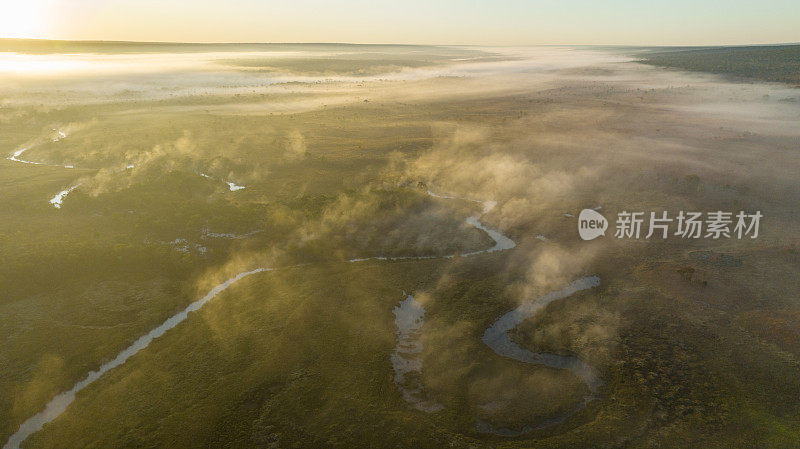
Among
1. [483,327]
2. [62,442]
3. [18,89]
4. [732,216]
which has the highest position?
[18,89]

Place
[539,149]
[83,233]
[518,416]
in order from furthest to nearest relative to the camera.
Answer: [539,149] → [83,233] → [518,416]

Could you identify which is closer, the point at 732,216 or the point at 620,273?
the point at 620,273

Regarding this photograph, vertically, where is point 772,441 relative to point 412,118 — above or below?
below

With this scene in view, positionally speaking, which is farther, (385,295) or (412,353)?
(385,295)

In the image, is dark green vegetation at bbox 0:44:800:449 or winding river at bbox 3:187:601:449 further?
winding river at bbox 3:187:601:449

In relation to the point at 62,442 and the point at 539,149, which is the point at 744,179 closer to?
the point at 539,149

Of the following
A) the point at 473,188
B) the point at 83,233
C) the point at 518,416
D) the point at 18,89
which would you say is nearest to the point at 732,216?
the point at 473,188

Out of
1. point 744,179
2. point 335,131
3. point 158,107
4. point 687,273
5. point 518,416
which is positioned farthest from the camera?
point 158,107

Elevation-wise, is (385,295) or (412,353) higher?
(385,295)
